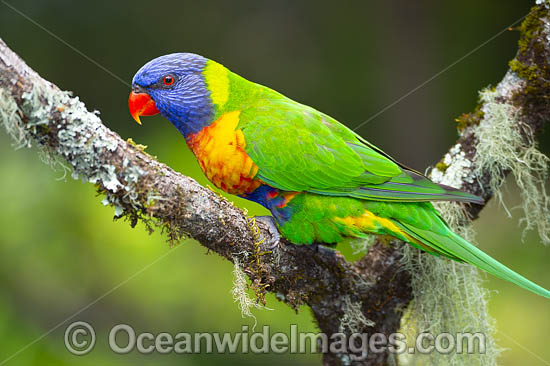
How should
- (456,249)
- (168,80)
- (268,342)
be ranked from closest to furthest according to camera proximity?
(456,249) → (168,80) → (268,342)

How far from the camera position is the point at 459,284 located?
2557mm

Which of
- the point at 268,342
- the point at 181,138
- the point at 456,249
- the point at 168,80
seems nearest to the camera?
the point at 456,249

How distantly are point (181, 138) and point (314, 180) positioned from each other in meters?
1.54

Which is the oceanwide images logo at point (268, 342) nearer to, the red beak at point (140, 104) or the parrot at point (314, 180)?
the parrot at point (314, 180)

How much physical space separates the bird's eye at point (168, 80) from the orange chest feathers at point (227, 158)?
0.98 feet

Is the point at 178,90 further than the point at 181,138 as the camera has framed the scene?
No

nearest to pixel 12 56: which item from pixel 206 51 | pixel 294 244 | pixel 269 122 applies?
pixel 269 122

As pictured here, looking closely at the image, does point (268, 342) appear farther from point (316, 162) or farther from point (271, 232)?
point (316, 162)

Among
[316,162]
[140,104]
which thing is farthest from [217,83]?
[316,162]

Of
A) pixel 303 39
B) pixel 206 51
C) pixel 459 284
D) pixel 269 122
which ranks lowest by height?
pixel 459 284

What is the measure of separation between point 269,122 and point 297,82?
8.78 ft

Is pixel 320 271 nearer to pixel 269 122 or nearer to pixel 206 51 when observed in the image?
pixel 269 122

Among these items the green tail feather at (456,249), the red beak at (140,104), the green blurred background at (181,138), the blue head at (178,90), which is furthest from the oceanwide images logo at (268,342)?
the red beak at (140,104)

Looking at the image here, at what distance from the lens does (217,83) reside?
8.16ft
